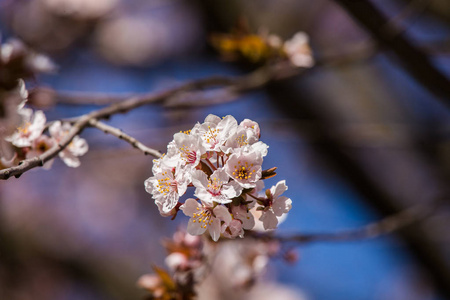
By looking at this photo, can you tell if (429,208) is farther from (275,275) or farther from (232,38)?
(275,275)

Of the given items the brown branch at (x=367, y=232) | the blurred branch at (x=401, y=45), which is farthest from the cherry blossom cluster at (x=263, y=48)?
the brown branch at (x=367, y=232)

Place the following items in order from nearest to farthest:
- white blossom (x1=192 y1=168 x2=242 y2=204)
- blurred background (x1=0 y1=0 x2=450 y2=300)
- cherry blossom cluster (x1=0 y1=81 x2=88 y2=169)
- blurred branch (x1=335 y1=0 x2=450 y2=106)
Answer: white blossom (x1=192 y1=168 x2=242 y2=204), cherry blossom cluster (x1=0 y1=81 x2=88 y2=169), blurred branch (x1=335 y1=0 x2=450 y2=106), blurred background (x1=0 y1=0 x2=450 y2=300)

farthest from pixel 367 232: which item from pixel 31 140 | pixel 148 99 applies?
pixel 31 140

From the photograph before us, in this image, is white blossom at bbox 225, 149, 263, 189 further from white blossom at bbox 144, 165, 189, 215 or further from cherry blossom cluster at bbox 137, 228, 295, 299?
cherry blossom cluster at bbox 137, 228, 295, 299

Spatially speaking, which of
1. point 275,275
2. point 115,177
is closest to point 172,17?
point 115,177

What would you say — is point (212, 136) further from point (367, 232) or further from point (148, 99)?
point (367, 232)

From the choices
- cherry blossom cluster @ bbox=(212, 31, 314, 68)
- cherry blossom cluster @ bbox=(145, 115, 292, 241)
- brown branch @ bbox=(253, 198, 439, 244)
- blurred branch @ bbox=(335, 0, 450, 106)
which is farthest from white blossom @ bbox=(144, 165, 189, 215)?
cherry blossom cluster @ bbox=(212, 31, 314, 68)

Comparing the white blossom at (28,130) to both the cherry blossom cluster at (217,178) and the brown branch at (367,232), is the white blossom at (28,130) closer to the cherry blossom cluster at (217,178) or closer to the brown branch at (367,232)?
the cherry blossom cluster at (217,178)
